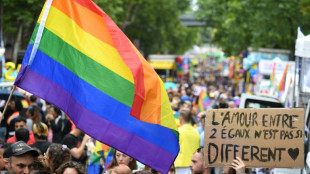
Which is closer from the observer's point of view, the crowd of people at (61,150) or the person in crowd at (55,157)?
the crowd of people at (61,150)

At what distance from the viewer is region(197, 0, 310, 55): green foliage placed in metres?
26.6

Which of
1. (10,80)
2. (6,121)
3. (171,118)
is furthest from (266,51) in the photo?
(171,118)

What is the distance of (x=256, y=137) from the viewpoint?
20.6 ft

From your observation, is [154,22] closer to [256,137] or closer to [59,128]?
[59,128]

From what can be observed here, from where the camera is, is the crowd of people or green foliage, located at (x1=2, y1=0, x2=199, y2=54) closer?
the crowd of people

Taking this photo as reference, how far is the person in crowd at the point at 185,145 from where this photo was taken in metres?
9.63

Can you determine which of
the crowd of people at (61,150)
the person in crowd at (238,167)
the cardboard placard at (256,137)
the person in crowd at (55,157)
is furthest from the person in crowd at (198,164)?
the person in crowd at (55,157)

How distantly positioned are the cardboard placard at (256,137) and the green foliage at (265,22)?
62.1 feet

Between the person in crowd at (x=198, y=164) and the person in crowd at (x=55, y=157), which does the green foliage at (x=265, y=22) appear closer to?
the person in crowd at (x=198, y=164)

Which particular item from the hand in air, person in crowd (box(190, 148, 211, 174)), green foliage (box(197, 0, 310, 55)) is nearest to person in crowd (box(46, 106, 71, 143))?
person in crowd (box(190, 148, 211, 174))

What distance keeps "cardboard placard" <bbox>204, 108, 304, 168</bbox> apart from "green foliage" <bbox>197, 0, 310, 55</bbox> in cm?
1893

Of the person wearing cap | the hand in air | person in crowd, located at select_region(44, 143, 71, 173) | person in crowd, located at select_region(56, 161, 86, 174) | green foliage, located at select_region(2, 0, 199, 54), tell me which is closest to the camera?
person in crowd, located at select_region(56, 161, 86, 174)

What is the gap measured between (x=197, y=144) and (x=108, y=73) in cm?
401

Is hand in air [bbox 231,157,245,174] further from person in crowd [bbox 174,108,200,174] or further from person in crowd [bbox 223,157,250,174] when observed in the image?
person in crowd [bbox 174,108,200,174]
